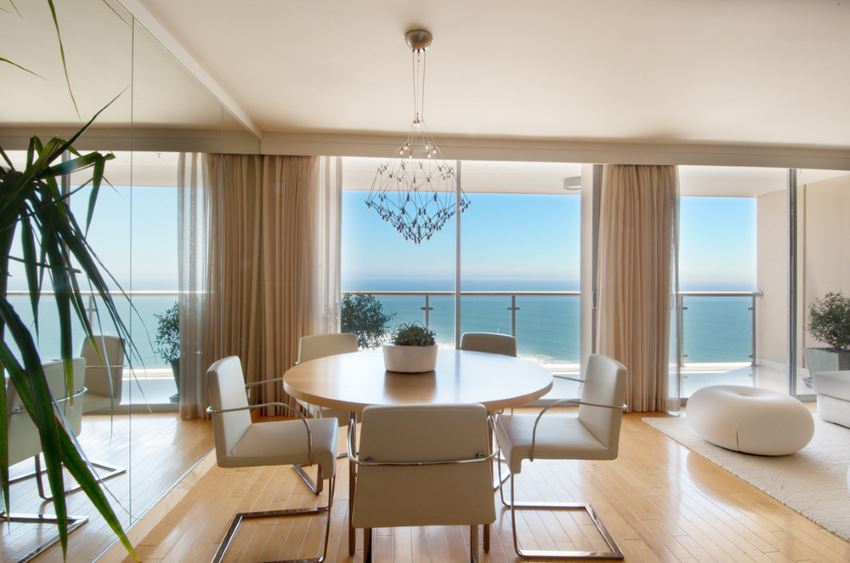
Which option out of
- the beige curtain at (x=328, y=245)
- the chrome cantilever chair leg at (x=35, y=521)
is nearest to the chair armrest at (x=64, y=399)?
the chrome cantilever chair leg at (x=35, y=521)

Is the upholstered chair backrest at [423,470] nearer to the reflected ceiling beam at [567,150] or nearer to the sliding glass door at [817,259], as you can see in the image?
the reflected ceiling beam at [567,150]

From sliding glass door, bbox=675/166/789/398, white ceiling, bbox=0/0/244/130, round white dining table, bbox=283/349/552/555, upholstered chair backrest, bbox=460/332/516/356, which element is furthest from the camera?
sliding glass door, bbox=675/166/789/398

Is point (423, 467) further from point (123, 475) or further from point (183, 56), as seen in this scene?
point (183, 56)

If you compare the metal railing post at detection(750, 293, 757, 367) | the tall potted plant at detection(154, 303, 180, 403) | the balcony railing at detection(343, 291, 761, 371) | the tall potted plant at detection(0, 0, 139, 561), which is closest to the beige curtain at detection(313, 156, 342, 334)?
the balcony railing at detection(343, 291, 761, 371)

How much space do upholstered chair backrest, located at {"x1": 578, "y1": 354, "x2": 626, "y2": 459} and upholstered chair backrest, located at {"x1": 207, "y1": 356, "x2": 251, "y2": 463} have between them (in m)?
1.69

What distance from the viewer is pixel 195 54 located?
2.65 metres

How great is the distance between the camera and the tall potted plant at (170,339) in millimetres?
2445

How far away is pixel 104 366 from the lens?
1.70 meters

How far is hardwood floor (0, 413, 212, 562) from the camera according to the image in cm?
143

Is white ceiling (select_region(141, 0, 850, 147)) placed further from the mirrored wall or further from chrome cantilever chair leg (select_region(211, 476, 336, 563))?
chrome cantilever chair leg (select_region(211, 476, 336, 563))

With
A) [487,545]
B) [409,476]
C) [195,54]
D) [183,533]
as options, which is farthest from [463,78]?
[183,533]

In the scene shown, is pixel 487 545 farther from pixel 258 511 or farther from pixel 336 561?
pixel 258 511

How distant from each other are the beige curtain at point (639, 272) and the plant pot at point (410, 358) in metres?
2.52

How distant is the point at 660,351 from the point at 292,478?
134 inches
